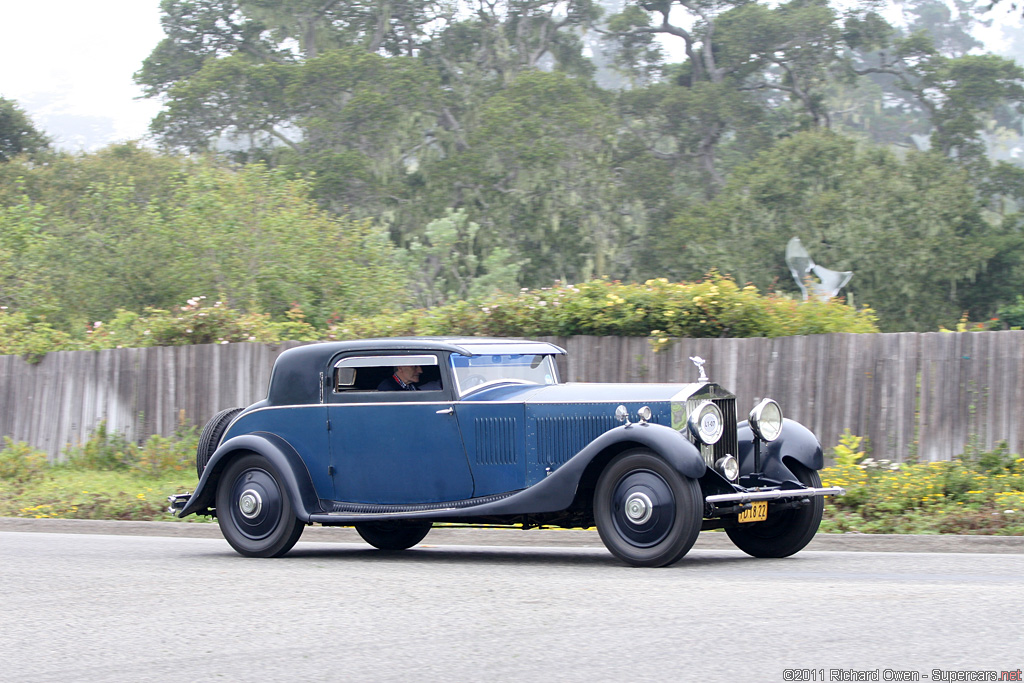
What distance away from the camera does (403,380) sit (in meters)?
9.23

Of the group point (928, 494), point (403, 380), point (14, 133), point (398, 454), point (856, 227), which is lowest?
point (928, 494)

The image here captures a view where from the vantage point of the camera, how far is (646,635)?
5602 millimetres

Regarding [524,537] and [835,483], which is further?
[835,483]

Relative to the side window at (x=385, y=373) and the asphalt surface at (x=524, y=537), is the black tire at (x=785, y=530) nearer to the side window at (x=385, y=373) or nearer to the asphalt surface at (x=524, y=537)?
the asphalt surface at (x=524, y=537)

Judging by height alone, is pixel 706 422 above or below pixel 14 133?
below

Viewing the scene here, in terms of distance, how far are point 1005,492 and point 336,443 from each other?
6.03 meters

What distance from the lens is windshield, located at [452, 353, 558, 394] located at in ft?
29.6

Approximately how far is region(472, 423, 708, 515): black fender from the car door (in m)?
0.48

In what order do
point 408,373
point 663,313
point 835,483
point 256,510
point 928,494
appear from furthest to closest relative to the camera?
point 663,313 → point 835,483 → point 928,494 → point 256,510 → point 408,373

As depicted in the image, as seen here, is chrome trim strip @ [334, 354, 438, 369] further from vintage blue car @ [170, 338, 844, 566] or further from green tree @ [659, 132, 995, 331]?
green tree @ [659, 132, 995, 331]

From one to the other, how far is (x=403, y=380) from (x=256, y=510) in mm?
1637

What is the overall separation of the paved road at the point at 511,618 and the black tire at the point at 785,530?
21 centimetres

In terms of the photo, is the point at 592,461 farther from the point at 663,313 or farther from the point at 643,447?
the point at 663,313

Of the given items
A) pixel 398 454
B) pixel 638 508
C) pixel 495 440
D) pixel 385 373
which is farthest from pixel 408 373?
pixel 638 508
